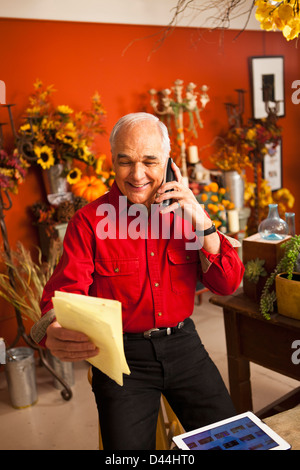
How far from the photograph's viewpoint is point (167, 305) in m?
1.78

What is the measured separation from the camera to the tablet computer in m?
1.16

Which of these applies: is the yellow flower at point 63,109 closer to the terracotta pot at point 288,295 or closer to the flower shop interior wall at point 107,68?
the flower shop interior wall at point 107,68

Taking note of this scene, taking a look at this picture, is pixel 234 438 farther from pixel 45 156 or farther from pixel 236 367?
pixel 45 156

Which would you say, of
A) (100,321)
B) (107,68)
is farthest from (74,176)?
(100,321)

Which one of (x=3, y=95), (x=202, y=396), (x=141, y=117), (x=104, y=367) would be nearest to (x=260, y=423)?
(x=104, y=367)

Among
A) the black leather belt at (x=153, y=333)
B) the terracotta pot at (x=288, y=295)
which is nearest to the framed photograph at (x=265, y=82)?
the terracotta pot at (x=288, y=295)

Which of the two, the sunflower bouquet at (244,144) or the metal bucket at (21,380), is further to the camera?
the sunflower bouquet at (244,144)

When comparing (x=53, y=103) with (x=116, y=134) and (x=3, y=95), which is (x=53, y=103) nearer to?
(x=3, y=95)

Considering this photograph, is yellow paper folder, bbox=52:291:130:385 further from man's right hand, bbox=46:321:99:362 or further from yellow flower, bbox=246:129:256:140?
yellow flower, bbox=246:129:256:140

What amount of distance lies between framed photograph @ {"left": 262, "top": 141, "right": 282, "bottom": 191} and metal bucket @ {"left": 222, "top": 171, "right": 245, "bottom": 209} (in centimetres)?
98

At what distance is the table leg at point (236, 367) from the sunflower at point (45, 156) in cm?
167

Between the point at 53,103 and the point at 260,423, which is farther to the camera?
the point at 53,103

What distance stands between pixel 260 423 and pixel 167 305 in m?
0.63

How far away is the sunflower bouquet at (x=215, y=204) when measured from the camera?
3893 millimetres
